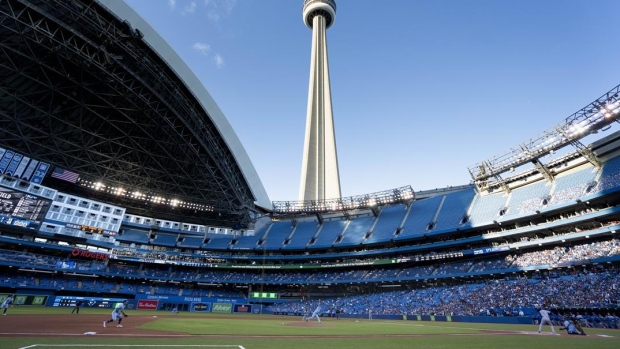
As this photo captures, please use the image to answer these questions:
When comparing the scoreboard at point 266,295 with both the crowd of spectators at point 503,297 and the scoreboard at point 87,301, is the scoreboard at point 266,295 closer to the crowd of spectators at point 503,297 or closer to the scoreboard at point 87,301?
the crowd of spectators at point 503,297

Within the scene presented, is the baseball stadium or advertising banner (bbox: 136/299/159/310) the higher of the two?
the baseball stadium

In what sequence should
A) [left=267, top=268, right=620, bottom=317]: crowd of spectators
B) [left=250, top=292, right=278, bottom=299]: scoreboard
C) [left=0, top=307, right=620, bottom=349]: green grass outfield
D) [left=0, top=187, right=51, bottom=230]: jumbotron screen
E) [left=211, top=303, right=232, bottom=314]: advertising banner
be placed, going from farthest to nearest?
[left=250, top=292, right=278, bottom=299]: scoreboard, [left=211, top=303, right=232, bottom=314]: advertising banner, [left=0, top=187, right=51, bottom=230]: jumbotron screen, [left=267, top=268, right=620, bottom=317]: crowd of spectators, [left=0, top=307, right=620, bottom=349]: green grass outfield

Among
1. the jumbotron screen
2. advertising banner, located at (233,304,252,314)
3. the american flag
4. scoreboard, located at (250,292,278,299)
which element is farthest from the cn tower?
the jumbotron screen

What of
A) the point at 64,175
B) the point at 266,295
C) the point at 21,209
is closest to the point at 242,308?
the point at 266,295

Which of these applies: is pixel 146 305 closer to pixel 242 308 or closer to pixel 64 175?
pixel 242 308

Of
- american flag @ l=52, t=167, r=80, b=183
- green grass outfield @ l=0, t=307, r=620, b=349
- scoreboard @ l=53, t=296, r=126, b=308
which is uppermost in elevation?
american flag @ l=52, t=167, r=80, b=183

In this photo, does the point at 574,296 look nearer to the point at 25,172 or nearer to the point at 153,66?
the point at 153,66

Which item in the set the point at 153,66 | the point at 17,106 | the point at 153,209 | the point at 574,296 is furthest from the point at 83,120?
the point at 574,296

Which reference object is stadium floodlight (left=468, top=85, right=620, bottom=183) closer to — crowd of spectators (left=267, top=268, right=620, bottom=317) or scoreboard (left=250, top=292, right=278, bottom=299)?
crowd of spectators (left=267, top=268, right=620, bottom=317)
